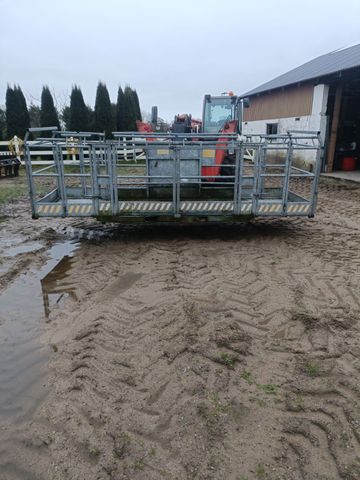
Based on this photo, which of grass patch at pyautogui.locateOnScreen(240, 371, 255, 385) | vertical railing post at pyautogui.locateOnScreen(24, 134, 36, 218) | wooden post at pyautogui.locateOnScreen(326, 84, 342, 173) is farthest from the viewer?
wooden post at pyautogui.locateOnScreen(326, 84, 342, 173)

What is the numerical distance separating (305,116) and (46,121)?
1463 cm

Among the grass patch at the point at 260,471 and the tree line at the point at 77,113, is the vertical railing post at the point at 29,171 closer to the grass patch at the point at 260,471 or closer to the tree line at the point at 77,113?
the grass patch at the point at 260,471

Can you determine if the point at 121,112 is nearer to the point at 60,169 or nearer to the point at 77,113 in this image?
the point at 77,113

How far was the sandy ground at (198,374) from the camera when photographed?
91.8 inches

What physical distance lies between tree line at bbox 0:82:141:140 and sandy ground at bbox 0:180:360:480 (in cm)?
1635

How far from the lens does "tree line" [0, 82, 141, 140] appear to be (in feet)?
67.5

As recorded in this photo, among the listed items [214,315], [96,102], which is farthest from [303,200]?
[96,102]

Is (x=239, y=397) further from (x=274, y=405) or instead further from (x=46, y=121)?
(x=46, y=121)

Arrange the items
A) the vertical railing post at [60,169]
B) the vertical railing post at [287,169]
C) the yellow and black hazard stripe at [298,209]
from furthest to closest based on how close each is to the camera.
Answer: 1. the yellow and black hazard stripe at [298,209]
2. the vertical railing post at [287,169]
3. the vertical railing post at [60,169]

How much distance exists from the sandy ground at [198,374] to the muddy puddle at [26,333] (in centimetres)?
12

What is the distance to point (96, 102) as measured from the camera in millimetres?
22469

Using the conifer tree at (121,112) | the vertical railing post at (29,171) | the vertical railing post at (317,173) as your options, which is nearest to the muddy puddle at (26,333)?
the vertical railing post at (29,171)

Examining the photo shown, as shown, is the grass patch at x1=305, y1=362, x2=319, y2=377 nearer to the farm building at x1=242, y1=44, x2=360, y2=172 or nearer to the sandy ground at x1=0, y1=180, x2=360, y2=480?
the sandy ground at x1=0, y1=180, x2=360, y2=480

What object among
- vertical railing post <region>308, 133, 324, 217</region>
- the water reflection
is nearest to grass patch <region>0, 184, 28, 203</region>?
the water reflection
